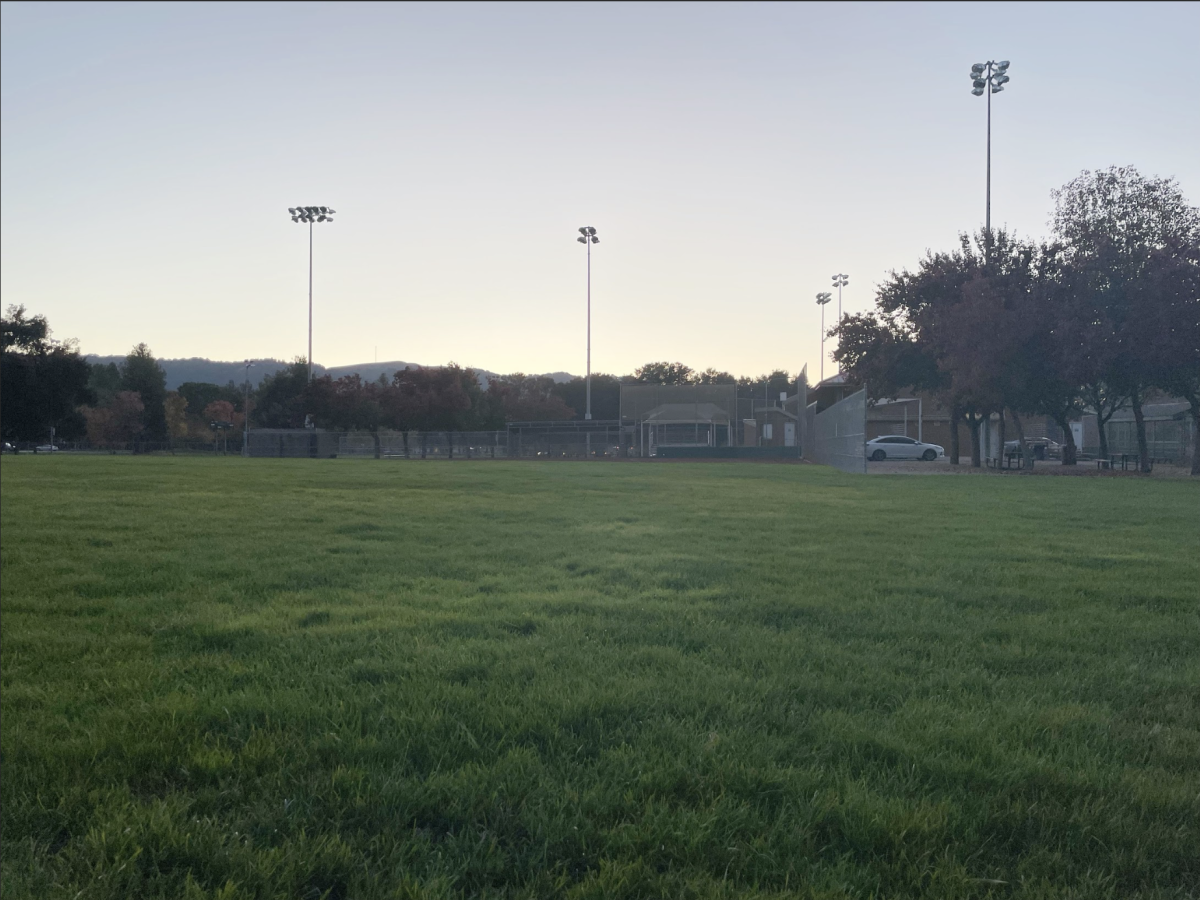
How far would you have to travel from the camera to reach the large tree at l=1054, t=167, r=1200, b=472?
24.7m

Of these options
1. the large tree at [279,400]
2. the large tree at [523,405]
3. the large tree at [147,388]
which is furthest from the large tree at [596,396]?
the large tree at [147,388]

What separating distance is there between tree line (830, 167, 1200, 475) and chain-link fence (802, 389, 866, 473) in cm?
390

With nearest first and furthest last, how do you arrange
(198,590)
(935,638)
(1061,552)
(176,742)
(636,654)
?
1. (176,742)
2. (636,654)
3. (935,638)
4. (198,590)
5. (1061,552)

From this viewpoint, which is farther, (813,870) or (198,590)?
(198,590)

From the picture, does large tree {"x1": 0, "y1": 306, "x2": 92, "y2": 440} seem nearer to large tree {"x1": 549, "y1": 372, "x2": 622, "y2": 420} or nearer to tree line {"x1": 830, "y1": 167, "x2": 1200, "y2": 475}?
tree line {"x1": 830, "y1": 167, "x2": 1200, "y2": 475}

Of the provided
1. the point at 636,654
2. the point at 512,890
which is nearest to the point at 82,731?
the point at 512,890

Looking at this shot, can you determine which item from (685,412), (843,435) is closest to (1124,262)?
(843,435)

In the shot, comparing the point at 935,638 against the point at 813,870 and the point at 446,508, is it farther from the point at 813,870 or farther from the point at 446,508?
the point at 446,508

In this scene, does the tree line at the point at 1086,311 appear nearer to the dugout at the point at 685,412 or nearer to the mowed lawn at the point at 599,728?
the dugout at the point at 685,412

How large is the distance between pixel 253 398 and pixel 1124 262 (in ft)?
252

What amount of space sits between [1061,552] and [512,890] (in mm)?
7375

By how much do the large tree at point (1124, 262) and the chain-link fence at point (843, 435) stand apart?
22.9ft

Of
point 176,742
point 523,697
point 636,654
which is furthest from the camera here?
point 636,654

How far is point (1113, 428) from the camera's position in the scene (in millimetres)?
43438
